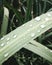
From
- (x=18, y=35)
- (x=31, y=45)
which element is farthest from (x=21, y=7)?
(x=18, y=35)

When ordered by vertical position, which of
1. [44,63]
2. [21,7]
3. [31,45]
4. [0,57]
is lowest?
[44,63]

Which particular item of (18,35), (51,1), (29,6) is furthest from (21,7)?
(18,35)

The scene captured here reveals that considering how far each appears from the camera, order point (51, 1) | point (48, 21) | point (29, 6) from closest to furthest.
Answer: point (48, 21)
point (29, 6)
point (51, 1)

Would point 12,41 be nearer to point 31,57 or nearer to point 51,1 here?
point 31,57

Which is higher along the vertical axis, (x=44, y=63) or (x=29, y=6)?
(x=29, y=6)

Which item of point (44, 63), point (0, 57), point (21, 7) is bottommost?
point (44, 63)

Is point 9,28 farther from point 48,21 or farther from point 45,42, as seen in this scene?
point 48,21

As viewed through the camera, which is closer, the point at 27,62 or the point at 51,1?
the point at 27,62

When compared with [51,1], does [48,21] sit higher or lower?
higher

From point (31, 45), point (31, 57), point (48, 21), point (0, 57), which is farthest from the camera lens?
point (31, 57)
